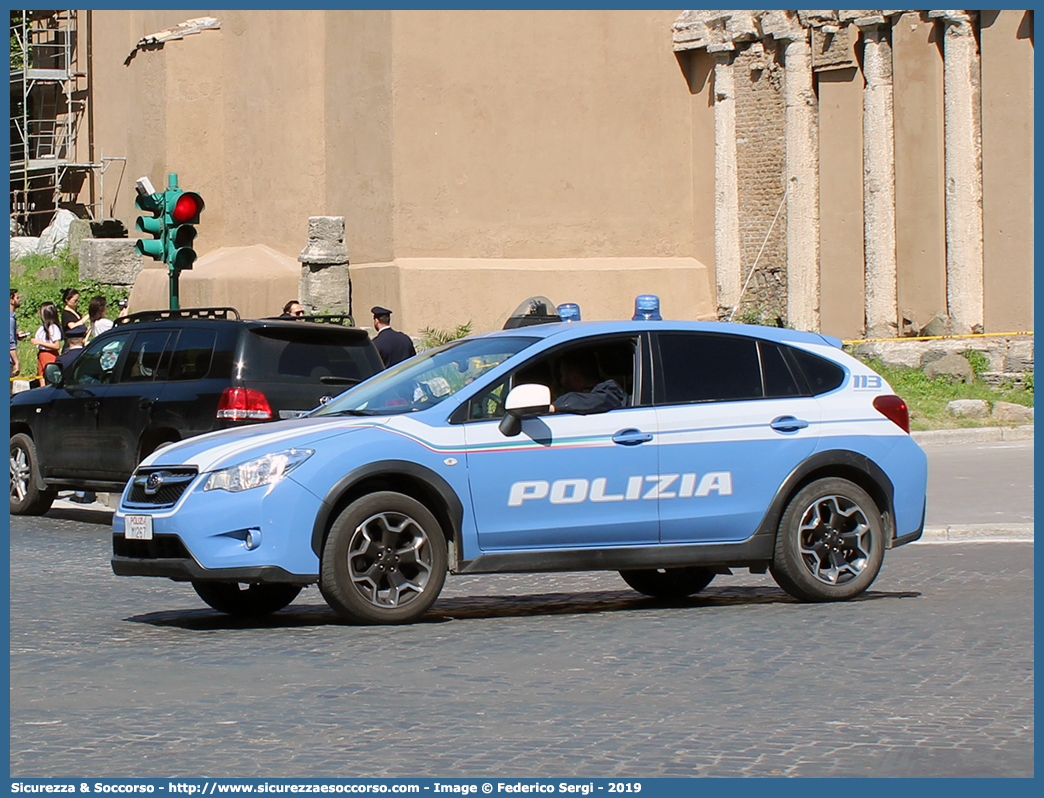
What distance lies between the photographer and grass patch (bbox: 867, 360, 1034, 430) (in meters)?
24.0

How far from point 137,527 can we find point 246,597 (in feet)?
3.19

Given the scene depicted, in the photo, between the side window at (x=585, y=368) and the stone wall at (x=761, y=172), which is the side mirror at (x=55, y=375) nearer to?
the side window at (x=585, y=368)

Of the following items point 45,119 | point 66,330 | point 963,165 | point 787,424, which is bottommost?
point 787,424

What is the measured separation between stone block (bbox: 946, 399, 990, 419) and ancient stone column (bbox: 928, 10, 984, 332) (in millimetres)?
5206

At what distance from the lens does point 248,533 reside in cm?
888

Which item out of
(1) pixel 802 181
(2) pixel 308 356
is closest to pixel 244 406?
(2) pixel 308 356

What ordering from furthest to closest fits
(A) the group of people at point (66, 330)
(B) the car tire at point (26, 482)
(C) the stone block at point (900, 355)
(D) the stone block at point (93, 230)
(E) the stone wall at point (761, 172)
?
(D) the stone block at point (93, 230) < (E) the stone wall at point (761, 172) < (C) the stone block at point (900, 355) < (A) the group of people at point (66, 330) < (B) the car tire at point (26, 482)

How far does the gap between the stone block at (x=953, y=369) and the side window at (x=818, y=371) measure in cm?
1691

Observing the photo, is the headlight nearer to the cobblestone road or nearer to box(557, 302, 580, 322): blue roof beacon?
the cobblestone road

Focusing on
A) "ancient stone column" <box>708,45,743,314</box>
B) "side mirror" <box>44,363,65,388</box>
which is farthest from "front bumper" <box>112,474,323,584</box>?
"ancient stone column" <box>708,45,743,314</box>

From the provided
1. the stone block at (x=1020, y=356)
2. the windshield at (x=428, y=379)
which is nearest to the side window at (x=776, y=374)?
the windshield at (x=428, y=379)

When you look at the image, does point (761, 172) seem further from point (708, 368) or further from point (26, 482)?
point (708, 368)

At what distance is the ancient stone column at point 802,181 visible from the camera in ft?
106
